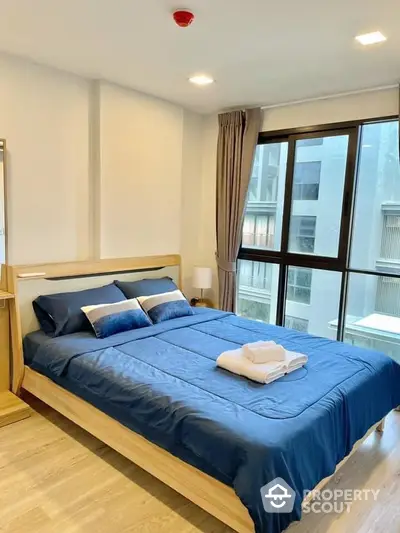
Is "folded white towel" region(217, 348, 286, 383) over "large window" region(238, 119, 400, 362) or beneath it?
beneath

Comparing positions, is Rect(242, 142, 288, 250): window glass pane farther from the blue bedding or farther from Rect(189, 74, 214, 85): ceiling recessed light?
the blue bedding

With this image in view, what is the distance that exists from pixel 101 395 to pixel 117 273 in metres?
1.54

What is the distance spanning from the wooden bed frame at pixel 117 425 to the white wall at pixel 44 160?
0.58ft

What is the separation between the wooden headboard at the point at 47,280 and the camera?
2.98 meters

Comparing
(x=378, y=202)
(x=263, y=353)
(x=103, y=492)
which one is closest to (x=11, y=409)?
(x=103, y=492)

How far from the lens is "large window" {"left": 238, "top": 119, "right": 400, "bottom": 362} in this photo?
3.49 m

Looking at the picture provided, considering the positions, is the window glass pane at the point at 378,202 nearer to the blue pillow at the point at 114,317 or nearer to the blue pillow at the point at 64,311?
the blue pillow at the point at 114,317

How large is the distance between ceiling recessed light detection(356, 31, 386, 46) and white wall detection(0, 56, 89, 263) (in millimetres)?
2184

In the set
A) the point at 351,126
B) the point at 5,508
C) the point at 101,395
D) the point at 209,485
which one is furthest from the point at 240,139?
the point at 5,508

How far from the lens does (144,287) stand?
11.9 feet

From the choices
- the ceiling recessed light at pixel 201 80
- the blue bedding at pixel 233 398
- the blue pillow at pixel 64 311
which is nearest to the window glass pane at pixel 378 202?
the blue bedding at pixel 233 398

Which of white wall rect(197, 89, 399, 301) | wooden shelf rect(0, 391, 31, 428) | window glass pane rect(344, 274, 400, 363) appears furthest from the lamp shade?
wooden shelf rect(0, 391, 31, 428)

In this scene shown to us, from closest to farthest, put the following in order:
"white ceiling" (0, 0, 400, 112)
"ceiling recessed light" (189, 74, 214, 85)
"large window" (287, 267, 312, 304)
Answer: "white ceiling" (0, 0, 400, 112), "ceiling recessed light" (189, 74, 214, 85), "large window" (287, 267, 312, 304)

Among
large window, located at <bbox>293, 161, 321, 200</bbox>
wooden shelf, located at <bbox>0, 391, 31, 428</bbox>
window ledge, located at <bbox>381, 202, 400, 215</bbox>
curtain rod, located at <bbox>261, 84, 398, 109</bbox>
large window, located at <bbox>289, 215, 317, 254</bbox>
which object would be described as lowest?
wooden shelf, located at <bbox>0, 391, 31, 428</bbox>
